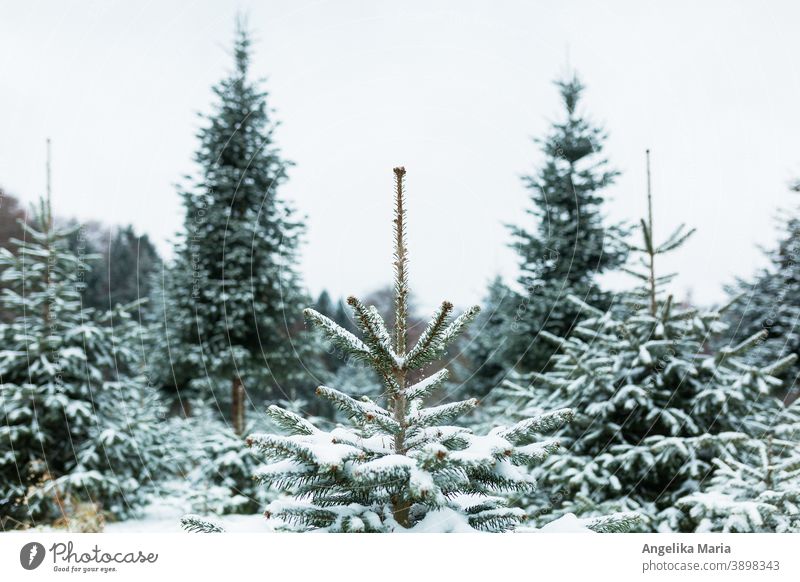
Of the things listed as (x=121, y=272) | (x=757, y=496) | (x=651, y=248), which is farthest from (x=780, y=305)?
(x=121, y=272)

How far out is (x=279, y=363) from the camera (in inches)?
489

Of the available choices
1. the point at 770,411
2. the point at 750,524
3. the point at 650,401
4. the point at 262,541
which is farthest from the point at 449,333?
the point at 770,411

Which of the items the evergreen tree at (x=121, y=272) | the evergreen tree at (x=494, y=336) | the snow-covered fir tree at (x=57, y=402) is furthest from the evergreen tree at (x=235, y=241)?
the evergreen tree at (x=121, y=272)

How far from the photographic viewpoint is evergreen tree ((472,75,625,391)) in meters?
9.56

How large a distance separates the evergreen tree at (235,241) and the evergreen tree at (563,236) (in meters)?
4.51

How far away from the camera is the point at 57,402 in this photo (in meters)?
7.45

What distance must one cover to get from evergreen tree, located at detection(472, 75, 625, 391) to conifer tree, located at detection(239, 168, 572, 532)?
7.56m

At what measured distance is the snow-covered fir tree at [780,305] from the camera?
8.58 meters

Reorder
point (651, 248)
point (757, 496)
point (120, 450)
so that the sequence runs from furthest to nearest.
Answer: point (120, 450), point (651, 248), point (757, 496)

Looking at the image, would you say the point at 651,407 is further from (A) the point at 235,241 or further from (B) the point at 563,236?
(A) the point at 235,241

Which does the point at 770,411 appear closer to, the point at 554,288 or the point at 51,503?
the point at 554,288

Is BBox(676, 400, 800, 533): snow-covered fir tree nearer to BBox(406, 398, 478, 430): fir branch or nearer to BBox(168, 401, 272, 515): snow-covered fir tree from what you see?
BBox(406, 398, 478, 430): fir branch

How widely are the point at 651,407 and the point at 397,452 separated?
394cm

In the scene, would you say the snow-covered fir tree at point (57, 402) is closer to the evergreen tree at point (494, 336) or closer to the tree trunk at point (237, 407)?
the tree trunk at point (237, 407)
